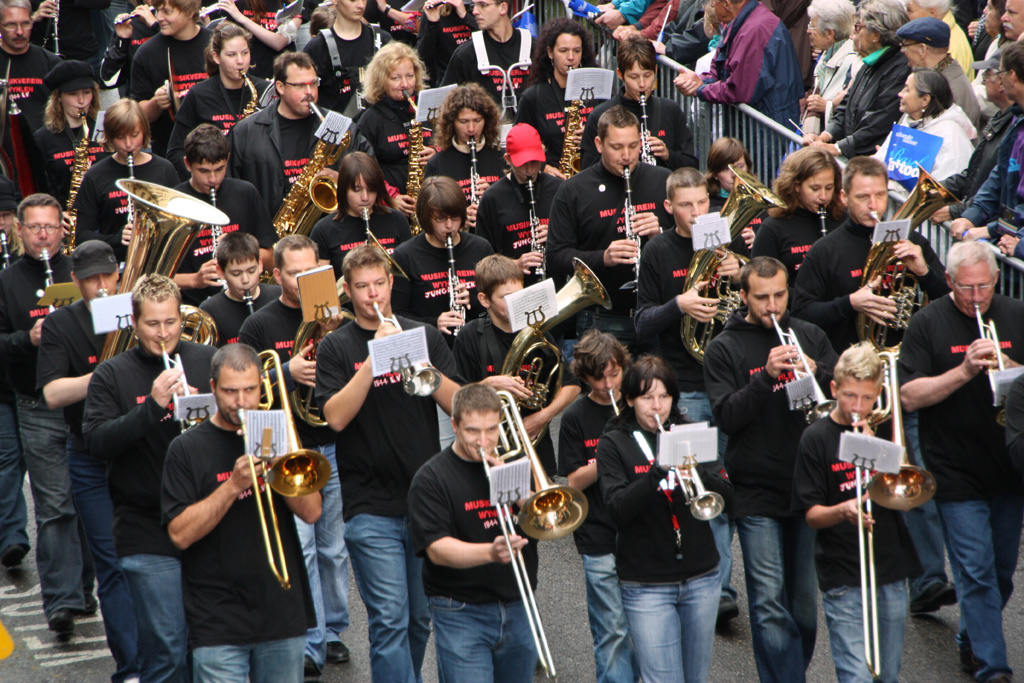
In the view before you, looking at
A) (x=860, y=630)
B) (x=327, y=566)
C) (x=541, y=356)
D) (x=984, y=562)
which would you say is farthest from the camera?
(x=327, y=566)

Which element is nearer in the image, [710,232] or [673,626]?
[673,626]

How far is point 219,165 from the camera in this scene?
8820mm

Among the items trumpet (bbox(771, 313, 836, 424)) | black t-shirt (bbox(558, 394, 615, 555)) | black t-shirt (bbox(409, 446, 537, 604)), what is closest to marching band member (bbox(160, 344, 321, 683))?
black t-shirt (bbox(409, 446, 537, 604))

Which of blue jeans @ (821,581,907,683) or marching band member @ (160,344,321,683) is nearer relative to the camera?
marching band member @ (160,344,321,683)

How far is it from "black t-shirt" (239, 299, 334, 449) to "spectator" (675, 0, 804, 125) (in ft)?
16.3

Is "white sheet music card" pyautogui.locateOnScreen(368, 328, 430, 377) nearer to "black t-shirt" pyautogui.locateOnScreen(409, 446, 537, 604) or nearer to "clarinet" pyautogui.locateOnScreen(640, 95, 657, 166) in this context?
"black t-shirt" pyautogui.locateOnScreen(409, 446, 537, 604)

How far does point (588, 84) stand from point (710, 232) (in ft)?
9.32

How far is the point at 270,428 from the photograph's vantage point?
5.68 m

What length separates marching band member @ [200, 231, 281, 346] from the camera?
7.60 metres

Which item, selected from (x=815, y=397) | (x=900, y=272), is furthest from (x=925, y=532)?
(x=815, y=397)

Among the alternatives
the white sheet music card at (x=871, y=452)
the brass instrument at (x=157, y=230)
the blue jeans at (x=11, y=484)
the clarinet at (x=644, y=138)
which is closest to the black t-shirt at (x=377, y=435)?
the brass instrument at (x=157, y=230)

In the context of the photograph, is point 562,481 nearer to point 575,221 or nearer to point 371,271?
point 575,221

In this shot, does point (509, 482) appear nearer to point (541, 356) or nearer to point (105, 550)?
point (541, 356)

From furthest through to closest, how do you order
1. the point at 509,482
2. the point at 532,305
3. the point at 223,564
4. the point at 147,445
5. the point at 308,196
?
1. the point at 308,196
2. the point at 532,305
3. the point at 147,445
4. the point at 223,564
5. the point at 509,482
